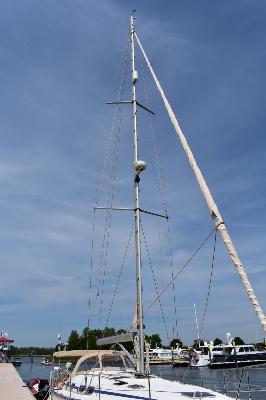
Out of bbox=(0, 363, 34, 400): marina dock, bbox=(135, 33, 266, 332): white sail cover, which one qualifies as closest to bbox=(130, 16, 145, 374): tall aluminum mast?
bbox=(135, 33, 266, 332): white sail cover

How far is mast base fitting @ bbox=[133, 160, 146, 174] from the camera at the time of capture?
21281 millimetres

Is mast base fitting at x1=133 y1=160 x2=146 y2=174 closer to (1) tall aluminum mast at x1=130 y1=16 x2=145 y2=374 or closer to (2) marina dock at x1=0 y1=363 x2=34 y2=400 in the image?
(1) tall aluminum mast at x1=130 y1=16 x2=145 y2=374

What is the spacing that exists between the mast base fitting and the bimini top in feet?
30.6

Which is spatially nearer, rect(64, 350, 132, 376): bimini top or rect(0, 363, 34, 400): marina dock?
rect(64, 350, 132, 376): bimini top

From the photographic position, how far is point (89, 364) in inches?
810

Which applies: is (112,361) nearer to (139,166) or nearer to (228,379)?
(139,166)

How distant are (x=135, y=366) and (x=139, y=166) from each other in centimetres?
979

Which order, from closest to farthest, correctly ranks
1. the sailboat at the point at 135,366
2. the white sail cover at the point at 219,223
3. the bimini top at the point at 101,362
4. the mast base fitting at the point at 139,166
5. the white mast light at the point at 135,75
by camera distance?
the white sail cover at the point at 219,223
the sailboat at the point at 135,366
the bimini top at the point at 101,362
the mast base fitting at the point at 139,166
the white mast light at the point at 135,75

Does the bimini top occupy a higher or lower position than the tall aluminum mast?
lower

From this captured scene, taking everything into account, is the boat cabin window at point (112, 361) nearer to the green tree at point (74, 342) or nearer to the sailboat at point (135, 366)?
the sailboat at point (135, 366)

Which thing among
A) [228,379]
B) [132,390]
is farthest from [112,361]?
[228,379]

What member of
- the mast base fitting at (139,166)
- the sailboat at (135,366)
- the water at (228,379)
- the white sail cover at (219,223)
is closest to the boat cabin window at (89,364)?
the sailboat at (135,366)

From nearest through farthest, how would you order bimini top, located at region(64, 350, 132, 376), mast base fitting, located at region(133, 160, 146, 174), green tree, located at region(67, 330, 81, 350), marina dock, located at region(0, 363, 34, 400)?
1. bimini top, located at region(64, 350, 132, 376)
2. mast base fitting, located at region(133, 160, 146, 174)
3. marina dock, located at region(0, 363, 34, 400)
4. green tree, located at region(67, 330, 81, 350)

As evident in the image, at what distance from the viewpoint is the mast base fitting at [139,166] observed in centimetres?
2128
